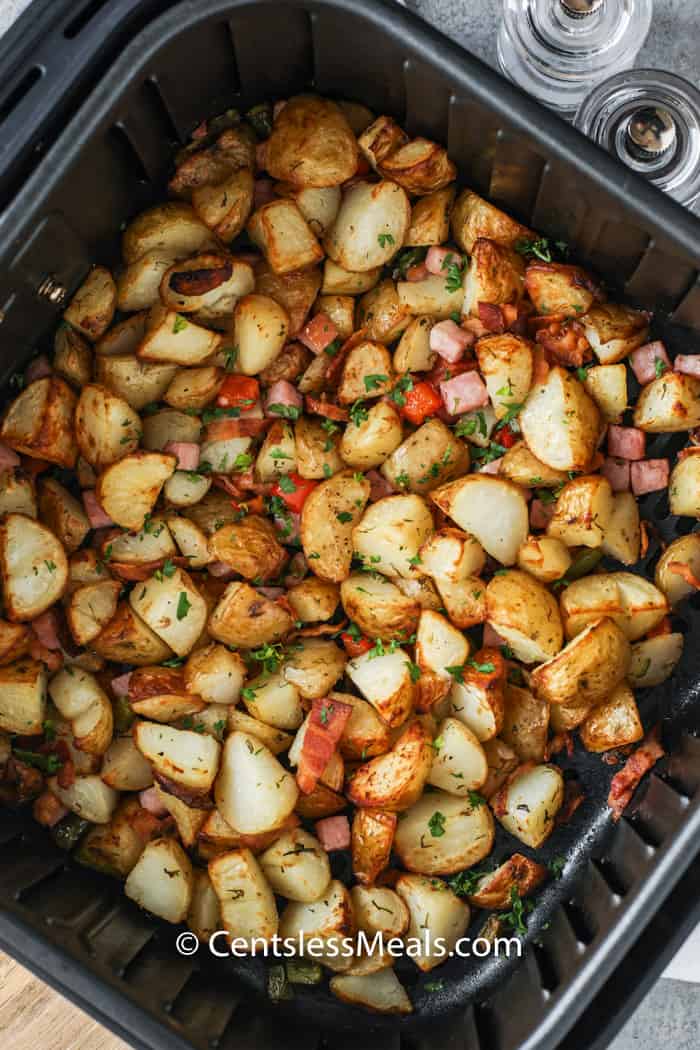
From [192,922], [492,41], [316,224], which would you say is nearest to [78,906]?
[192,922]

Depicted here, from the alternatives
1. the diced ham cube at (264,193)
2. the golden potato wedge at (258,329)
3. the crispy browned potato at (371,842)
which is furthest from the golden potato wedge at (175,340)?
the crispy browned potato at (371,842)

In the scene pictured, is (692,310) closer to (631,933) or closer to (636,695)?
(636,695)

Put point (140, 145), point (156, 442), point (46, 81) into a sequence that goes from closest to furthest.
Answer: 1. point (46, 81)
2. point (140, 145)
3. point (156, 442)

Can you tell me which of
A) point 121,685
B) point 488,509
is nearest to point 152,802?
point 121,685

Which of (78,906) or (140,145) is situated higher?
(140,145)

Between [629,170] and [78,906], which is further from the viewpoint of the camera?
[78,906]

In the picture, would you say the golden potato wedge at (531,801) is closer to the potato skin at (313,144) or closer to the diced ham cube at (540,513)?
the diced ham cube at (540,513)

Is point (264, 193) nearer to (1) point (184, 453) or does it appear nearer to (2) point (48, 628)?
(1) point (184, 453)
